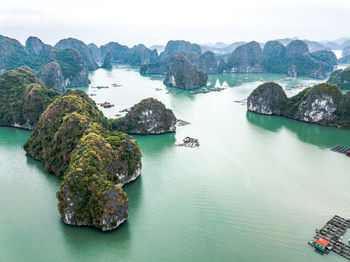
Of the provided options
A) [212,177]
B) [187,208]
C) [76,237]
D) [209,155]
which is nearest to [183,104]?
[209,155]

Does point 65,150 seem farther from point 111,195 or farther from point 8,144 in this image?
point 8,144

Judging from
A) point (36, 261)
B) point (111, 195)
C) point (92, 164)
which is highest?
point (92, 164)

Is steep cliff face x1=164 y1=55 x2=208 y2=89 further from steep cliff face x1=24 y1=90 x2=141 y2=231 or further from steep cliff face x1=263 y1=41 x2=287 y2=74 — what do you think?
steep cliff face x1=263 y1=41 x2=287 y2=74

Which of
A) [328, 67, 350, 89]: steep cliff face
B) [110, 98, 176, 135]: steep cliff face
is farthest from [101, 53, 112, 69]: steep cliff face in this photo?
[110, 98, 176, 135]: steep cliff face

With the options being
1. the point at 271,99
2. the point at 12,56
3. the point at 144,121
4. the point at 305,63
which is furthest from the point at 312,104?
the point at 12,56

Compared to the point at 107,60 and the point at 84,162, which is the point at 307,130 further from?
the point at 107,60

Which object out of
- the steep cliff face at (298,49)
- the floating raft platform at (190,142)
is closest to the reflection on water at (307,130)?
the floating raft platform at (190,142)
